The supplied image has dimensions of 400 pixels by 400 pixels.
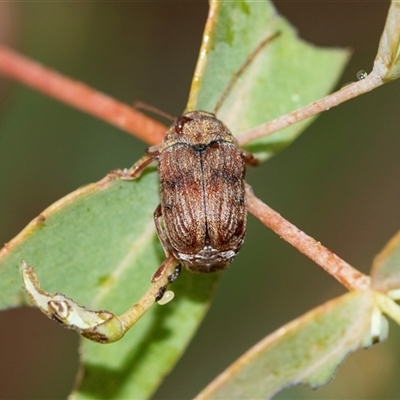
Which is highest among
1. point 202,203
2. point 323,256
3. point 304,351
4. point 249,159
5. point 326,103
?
point 249,159

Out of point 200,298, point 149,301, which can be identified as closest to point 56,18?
point 200,298

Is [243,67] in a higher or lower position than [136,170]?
higher

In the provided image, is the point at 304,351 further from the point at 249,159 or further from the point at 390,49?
the point at 390,49

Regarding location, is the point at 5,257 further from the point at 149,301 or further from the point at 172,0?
the point at 172,0

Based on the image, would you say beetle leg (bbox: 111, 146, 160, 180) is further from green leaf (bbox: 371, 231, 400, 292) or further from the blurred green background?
the blurred green background

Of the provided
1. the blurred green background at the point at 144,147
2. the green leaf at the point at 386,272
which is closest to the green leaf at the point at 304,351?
the green leaf at the point at 386,272

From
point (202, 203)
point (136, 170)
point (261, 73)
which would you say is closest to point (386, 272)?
point (202, 203)

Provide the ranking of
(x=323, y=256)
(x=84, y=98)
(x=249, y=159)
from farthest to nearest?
(x=84, y=98) < (x=249, y=159) < (x=323, y=256)

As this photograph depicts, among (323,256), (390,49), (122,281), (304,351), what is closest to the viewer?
(390,49)
